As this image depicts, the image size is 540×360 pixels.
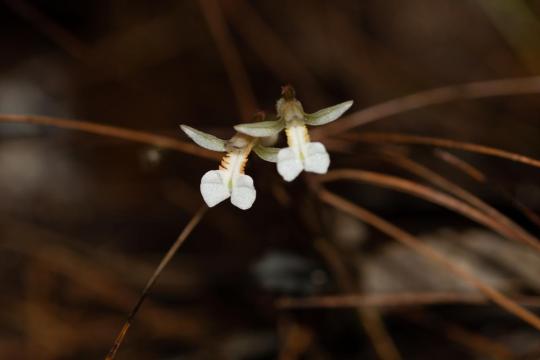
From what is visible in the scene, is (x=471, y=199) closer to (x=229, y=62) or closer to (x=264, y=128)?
→ (x=264, y=128)

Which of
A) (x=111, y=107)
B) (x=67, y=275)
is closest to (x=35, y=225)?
(x=67, y=275)

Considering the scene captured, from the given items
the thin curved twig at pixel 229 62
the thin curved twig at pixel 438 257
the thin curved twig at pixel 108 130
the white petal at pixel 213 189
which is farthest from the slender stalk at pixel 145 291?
the thin curved twig at pixel 229 62

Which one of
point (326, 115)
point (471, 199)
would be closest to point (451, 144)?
point (471, 199)

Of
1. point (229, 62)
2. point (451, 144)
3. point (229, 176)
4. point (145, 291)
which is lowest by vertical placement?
point (145, 291)

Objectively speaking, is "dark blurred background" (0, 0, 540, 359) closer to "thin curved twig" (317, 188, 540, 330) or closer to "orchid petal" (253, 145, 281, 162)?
"thin curved twig" (317, 188, 540, 330)

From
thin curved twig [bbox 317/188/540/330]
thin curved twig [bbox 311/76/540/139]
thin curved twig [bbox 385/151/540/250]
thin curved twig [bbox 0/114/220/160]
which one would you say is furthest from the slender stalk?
thin curved twig [bbox 311/76/540/139]

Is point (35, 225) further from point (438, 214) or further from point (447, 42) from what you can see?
point (447, 42)
